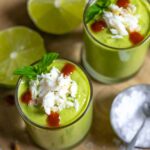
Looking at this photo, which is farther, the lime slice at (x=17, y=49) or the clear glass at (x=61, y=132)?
the lime slice at (x=17, y=49)

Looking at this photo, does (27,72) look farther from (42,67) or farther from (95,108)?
(95,108)

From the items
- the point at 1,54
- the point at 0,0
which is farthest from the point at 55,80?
the point at 0,0

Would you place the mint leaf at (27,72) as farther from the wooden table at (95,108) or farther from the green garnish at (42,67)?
the wooden table at (95,108)

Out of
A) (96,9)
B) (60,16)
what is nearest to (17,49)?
(60,16)

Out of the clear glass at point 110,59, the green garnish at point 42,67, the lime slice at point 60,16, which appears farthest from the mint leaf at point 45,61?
the lime slice at point 60,16

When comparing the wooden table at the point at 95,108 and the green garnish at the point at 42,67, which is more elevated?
the green garnish at the point at 42,67

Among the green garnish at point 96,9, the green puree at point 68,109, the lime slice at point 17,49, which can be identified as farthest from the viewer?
the lime slice at point 17,49
